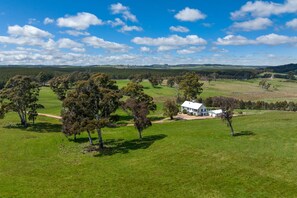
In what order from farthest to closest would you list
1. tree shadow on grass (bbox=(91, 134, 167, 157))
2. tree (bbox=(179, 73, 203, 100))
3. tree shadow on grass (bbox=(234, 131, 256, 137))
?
1. tree (bbox=(179, 73, 203, 100))
2. tree shadow on grass (bbox=(234, 131, 256, 137))
3. tree shadow on grass (bbox=(91, 134, 167, 157))

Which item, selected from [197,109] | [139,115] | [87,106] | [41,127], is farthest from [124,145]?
[197,109]

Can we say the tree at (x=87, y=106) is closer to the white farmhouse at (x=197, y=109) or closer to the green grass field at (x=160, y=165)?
the green grass field at (x=160, y=165)

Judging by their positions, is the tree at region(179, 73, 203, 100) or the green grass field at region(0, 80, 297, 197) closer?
the green grass field at region(0, 80, 297, 197)

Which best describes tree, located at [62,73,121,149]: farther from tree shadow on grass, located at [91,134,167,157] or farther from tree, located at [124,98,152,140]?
tree, located at [124,98,152,140]

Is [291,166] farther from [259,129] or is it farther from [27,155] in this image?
[27,155]

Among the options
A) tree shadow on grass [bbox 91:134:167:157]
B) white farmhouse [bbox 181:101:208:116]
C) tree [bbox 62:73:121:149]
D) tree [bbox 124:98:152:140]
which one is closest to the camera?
tree [bbox 62:73:121:149]

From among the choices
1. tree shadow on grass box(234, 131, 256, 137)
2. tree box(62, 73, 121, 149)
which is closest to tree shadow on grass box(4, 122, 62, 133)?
tree box(62, 73, 121, 149)

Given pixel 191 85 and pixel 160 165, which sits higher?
pixel 191 85

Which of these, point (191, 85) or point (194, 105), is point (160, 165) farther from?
point (191, 85)

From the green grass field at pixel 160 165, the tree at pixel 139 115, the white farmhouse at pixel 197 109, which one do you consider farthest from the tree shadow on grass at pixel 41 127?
the white farmhouse at pixel 197 109
